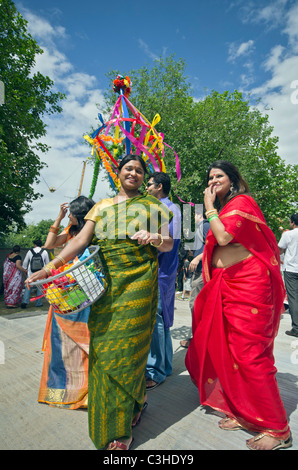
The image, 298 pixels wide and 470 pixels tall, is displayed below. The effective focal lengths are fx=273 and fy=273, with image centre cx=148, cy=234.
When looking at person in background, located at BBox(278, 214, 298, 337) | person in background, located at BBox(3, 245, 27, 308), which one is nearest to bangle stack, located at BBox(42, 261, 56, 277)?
person in background, located at BBox(278, 214, 298, 337)

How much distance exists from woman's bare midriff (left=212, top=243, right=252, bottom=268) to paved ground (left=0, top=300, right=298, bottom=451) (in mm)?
1133

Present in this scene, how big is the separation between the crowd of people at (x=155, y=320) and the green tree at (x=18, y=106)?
7.84 metres

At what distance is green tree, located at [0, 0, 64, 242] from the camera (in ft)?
30.7

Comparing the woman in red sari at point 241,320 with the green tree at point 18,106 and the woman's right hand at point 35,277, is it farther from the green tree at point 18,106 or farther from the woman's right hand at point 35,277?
the green tree at point 18,106

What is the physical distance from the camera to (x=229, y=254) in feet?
6.60

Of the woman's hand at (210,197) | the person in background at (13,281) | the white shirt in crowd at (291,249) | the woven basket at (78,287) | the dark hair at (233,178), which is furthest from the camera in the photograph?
the person in background at (13,281)

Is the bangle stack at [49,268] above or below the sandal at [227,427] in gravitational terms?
above

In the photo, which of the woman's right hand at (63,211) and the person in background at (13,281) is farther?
the person in background at (13,281)

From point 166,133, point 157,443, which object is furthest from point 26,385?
point 166,133

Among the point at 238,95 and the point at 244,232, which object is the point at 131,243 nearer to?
the point at 244,232

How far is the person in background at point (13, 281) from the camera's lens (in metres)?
7.26

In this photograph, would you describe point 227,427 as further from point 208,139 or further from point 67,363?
point 208,139

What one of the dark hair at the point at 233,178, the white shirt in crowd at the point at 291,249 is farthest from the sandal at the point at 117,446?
the white shirt in crowd at the point at 291,249
